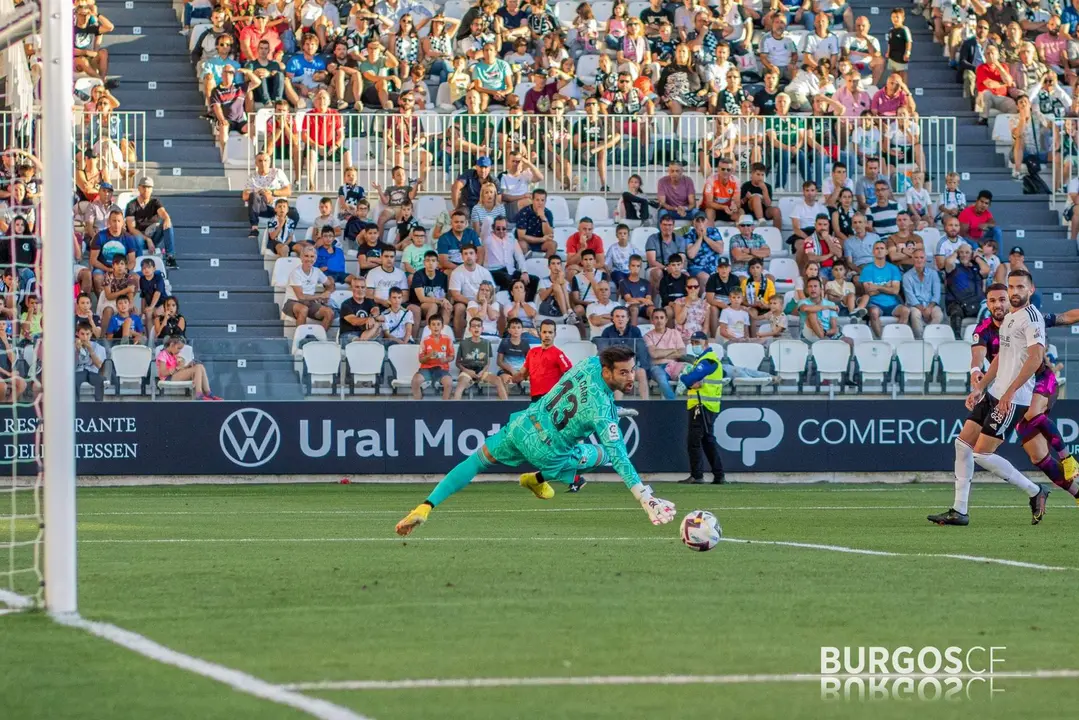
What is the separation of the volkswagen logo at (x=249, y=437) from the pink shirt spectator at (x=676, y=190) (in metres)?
7.62

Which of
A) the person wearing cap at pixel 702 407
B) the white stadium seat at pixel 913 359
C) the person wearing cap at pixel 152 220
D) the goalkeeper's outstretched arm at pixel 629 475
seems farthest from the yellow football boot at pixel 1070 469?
the person wearing cap at pixel 152 220

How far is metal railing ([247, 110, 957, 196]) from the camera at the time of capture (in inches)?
1027

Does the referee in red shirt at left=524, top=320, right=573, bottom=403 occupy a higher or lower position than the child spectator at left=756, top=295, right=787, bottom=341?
lower

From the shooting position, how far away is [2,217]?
11.9m

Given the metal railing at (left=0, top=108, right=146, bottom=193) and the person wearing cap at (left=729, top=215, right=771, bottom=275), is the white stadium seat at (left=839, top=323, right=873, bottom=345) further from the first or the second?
the metal railing at (left=0, top=108, right=146, bottom=193)

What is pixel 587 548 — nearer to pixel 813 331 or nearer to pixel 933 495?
pixel 933 495

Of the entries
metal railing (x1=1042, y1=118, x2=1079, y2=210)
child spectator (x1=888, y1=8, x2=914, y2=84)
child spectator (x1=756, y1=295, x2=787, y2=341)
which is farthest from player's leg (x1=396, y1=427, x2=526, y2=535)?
child spectator (x1=888, y1=8, x2=914, y2=84)

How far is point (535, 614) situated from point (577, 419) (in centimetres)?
403

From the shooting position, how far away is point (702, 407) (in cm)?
2167

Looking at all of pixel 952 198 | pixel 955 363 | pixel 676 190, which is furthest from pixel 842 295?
pixel 952 198

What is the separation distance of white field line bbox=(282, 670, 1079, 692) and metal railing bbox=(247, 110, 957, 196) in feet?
66.4

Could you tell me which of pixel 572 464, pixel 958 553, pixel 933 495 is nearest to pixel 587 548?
pixel 572 464

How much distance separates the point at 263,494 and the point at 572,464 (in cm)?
833

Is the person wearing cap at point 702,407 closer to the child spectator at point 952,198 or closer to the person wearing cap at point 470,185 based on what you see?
the person wearing cap at point 470,185
